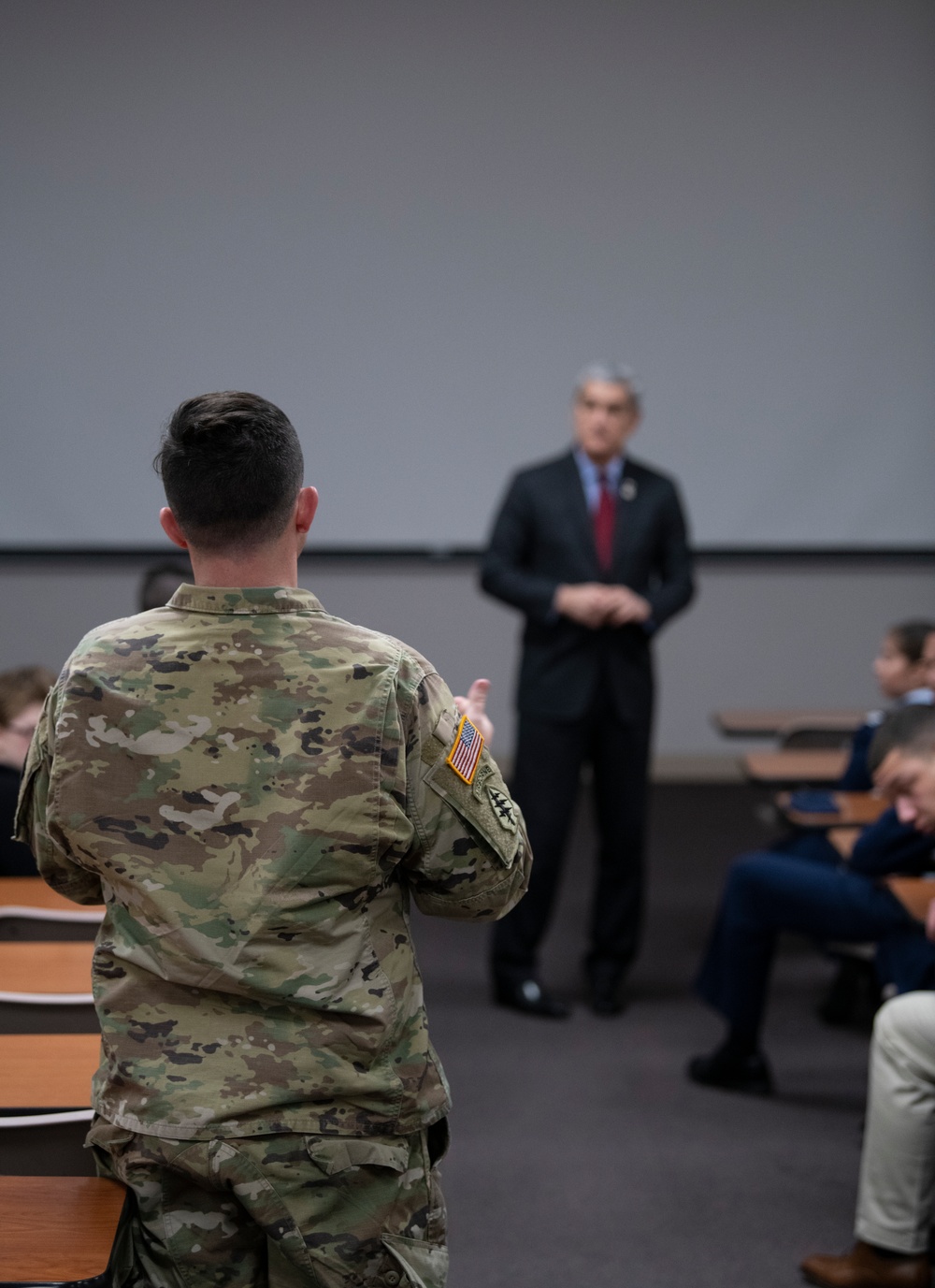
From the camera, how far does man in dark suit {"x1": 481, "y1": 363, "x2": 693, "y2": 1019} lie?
376cm

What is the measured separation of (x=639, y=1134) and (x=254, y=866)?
212 cm

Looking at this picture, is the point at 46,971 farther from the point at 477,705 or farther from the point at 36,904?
the point at 477,705

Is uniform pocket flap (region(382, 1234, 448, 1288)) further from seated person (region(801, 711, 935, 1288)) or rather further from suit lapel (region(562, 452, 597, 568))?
suit lapel (region(562, 452, 597, 568))

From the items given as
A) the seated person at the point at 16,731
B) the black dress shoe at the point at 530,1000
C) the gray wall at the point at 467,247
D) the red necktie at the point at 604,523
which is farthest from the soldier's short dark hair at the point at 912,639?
the gray wall at the point at 467,247

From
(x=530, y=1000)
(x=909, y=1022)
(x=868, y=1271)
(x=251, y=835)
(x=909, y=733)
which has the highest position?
(x=251, y=835)

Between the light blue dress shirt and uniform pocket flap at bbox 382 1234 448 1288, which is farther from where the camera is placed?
the light blue dress shirt

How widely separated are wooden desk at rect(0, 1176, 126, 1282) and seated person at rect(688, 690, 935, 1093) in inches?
73.4

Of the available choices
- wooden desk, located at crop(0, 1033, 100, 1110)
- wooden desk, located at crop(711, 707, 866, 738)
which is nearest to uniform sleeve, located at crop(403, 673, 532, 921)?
wooden desk, located at crop(0, 1033, 100, 1110)

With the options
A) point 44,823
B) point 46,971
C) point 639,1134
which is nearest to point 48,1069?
point 46,971

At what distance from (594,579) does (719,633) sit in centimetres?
279

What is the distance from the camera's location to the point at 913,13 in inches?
236

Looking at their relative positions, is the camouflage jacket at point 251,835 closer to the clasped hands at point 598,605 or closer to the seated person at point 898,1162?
the seated person at point 898,1162

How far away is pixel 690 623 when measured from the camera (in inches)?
254

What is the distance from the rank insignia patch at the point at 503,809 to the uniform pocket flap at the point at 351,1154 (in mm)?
339
